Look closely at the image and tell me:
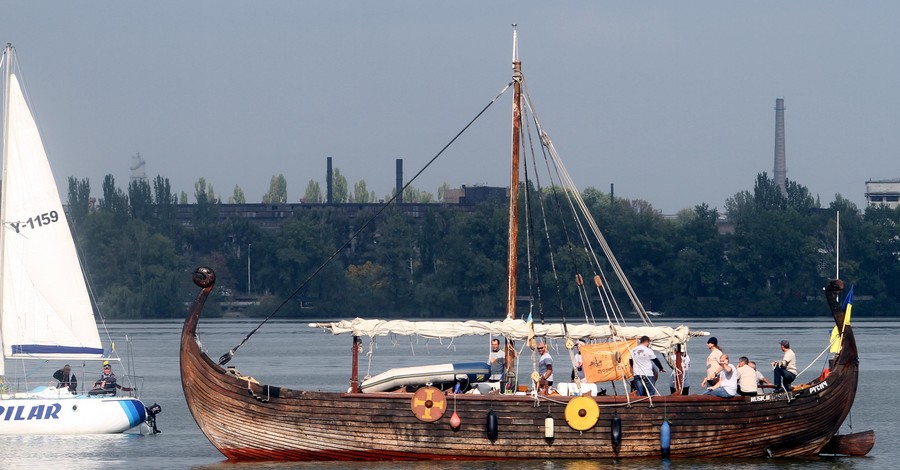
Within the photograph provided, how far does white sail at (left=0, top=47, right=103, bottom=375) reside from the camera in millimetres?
37406

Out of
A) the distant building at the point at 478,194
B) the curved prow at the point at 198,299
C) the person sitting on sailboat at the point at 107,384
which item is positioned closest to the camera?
the curved prow at the point at 198,299

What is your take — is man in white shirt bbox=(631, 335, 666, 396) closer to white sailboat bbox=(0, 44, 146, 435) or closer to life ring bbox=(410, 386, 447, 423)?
life ring bbox=(410, 386, 447, 423)

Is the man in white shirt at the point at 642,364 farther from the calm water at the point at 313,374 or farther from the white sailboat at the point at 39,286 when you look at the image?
the white sailboat at the point at 39,286

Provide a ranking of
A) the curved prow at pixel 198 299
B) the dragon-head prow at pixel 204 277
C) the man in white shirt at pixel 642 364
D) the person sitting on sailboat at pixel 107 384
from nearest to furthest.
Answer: the man in white shirt at pixel 642 364, the curved prow at pixel 198 299, the dragon-head prow at pixel 204 277, the person sitting on sailboat at pixel 107 384

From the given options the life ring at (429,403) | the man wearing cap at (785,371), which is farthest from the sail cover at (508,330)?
the man wearing cap at (785,371)

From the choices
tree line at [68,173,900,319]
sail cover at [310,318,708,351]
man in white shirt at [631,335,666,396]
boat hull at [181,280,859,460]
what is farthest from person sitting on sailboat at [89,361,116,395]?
tree line at [68,173,900,319]

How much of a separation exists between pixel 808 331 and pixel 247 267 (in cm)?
5622

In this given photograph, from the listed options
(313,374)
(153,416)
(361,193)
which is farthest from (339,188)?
(153,416)

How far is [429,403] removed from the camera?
3005 centimetres

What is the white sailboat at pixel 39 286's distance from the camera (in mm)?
37156

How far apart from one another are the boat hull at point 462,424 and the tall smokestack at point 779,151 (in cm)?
14863

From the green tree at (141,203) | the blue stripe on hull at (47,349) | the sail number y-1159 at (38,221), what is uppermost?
the green tree at (141,203)

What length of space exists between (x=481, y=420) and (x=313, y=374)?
33.4m

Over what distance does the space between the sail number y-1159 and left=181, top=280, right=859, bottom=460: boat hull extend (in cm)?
874
